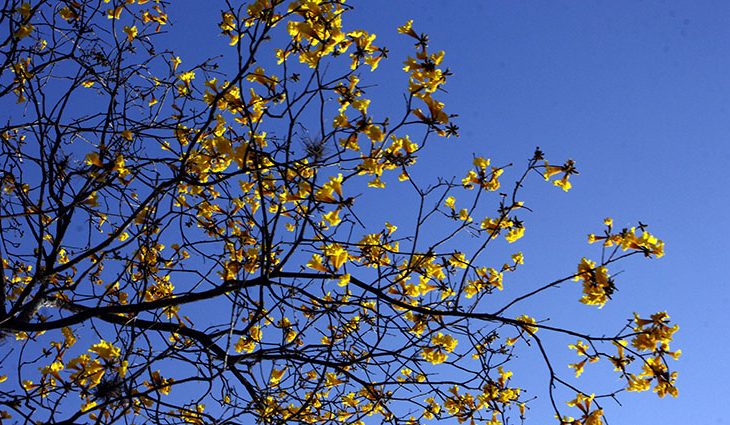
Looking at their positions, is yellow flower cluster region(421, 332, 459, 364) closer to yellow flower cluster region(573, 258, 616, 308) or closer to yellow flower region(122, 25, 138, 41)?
yellow flower cluster region(573, 258, 616, 308)

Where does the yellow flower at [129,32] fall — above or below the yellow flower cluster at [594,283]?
above

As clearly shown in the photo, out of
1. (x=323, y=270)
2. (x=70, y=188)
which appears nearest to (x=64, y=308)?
(x=70, y=188)

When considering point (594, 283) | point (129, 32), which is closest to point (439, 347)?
point (594, 283)

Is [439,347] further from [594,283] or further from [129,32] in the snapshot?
[129,32]

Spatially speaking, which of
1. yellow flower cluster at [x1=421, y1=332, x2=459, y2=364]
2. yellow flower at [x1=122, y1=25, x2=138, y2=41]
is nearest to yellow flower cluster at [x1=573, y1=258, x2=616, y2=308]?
yellow flower cluster at [x1=421, y1=332, x2=459, y2=364]

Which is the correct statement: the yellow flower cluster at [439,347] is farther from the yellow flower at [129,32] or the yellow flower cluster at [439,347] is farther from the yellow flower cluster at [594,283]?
the yellow flower at [129,32]

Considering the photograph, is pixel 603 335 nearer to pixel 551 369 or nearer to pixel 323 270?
pixel 551 369

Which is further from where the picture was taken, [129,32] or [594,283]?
[129,32]

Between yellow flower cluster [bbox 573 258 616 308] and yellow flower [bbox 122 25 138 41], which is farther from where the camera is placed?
yellow flower [bbox 122 25 138 41]

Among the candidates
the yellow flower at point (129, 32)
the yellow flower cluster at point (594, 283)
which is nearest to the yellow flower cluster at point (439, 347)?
the yellow flower cluster at point (594, 283)

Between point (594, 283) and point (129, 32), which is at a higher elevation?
point (129, 32)

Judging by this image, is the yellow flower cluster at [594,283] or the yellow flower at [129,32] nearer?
the yellow flower cluster at [594,283]

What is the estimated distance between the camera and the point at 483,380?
354 cm

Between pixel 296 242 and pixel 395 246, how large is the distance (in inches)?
51.9
